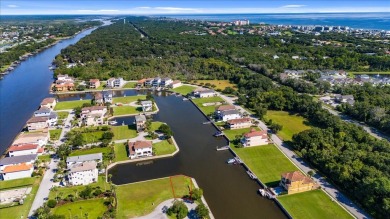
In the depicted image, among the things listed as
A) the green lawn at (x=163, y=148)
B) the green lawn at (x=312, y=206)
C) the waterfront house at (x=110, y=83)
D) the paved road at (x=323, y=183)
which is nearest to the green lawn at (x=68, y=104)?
the waterfront house at (x=110, y=83)

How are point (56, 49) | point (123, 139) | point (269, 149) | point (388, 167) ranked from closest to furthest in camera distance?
point (388, 167), point (269, 149), point (123, 139), point (56, 49)

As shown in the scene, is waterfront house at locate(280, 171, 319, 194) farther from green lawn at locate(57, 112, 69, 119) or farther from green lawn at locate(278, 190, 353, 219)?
green lawn at locate(57, 112, 69, 119)

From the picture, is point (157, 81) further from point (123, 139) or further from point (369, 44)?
point (369, 44)

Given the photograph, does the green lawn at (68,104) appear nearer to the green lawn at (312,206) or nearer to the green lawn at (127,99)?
the green lawn at (127,99)

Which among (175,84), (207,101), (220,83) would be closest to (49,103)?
(175,84)

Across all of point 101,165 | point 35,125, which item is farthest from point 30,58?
point 101,165

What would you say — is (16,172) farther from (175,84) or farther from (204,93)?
(175,84)
